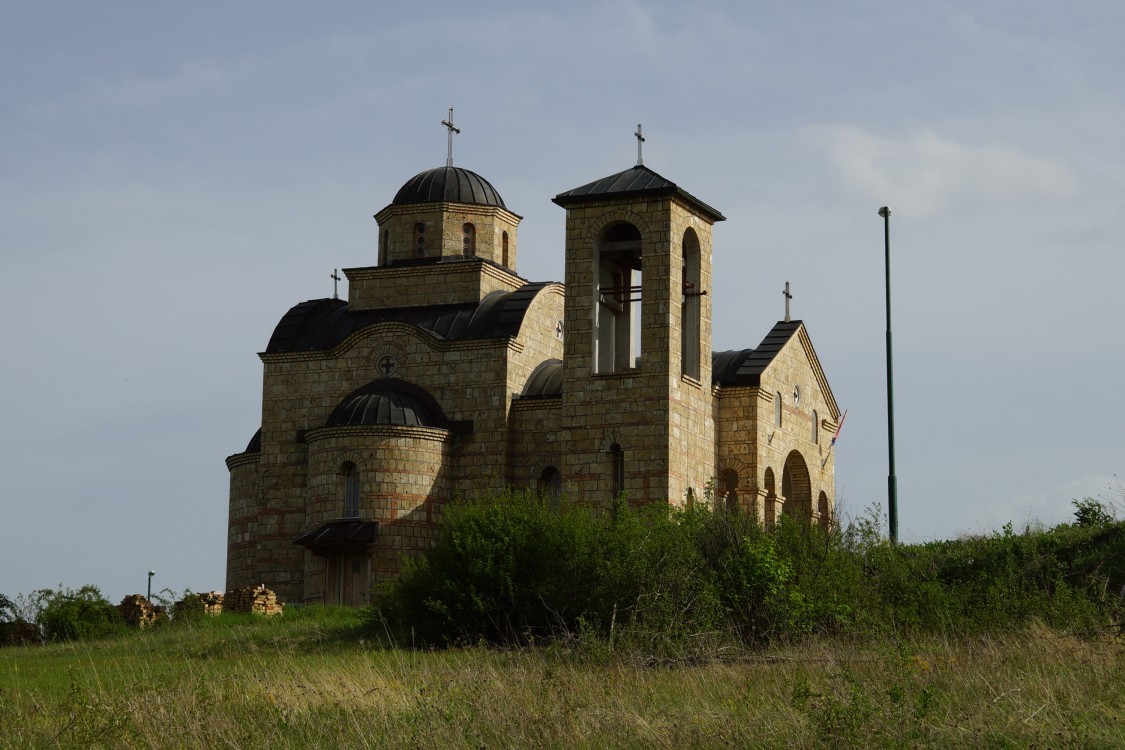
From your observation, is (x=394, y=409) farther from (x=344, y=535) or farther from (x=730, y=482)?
(x=730, y=482)

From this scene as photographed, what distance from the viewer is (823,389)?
38312 millimetres

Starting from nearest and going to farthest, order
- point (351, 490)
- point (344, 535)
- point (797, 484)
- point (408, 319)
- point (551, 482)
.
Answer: point (344, 535), point (351, 490), point (551, 482), point (408, 319), point (797, 484)

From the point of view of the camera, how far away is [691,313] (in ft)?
108

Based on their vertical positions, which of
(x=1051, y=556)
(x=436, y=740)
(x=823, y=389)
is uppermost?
(x=823, y=389)

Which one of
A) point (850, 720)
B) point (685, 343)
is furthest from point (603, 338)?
point (850, 720)

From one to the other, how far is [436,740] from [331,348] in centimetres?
2295

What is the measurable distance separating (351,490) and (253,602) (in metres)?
3.17

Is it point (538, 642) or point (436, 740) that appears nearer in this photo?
point (436, 740)

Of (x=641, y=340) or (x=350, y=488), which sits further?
(x=350, y=488)

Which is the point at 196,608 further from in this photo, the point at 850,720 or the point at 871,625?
the point at 850,720

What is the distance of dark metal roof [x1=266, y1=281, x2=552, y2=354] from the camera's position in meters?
34.8

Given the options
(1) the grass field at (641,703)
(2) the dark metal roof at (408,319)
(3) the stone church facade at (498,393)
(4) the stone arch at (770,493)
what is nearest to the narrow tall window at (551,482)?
(3) the stone church facade at (498,393)

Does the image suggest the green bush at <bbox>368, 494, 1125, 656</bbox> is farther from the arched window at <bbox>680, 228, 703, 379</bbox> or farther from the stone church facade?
the arched window at <bbox>680, 228, 703, 379</bbox>

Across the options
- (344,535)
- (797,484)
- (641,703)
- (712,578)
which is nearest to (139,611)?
(344,535)
